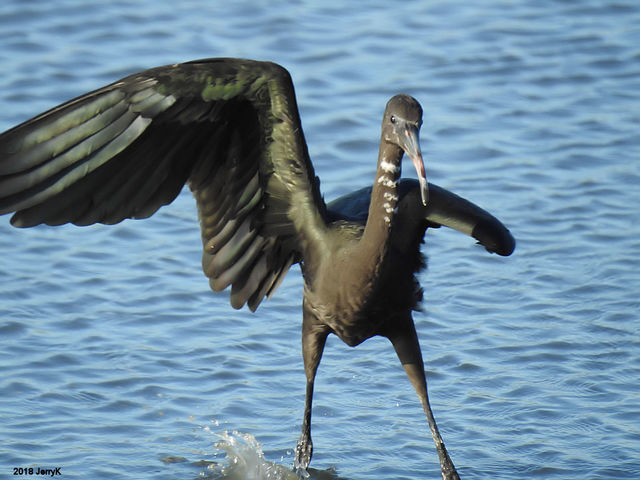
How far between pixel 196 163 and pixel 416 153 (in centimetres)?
118

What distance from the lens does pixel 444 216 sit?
6.62 meters

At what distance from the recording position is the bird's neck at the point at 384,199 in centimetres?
617

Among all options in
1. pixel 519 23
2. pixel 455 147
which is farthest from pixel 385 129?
pixel 519 23

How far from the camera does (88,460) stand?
6953 mm

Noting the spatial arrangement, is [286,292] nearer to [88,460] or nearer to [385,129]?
[88,460]

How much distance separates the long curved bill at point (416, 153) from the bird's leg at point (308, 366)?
3.68 ft

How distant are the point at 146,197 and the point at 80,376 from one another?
5.84 feet

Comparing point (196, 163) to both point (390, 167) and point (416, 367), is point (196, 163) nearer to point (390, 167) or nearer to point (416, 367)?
point (390, 167)

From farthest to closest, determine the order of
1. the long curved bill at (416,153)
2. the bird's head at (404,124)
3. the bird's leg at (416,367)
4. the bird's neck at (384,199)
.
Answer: the bird's leg at (416,367) < the bird's neck at (384,199) < the bird's head at (404,124) < the long curved bill at (416,153)

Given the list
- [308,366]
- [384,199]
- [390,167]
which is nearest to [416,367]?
[308,366]

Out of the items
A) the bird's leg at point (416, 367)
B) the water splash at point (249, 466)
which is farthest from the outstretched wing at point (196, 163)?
the water splash at point (249, 466)

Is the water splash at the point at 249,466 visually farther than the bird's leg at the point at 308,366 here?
Yes

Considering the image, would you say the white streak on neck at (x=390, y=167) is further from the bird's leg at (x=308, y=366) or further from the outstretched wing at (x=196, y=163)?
the bird's leg at (x=308, y=366)

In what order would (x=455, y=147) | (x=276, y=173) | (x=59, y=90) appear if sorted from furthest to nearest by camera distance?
(x=59, y=90), (x=455, y=147), (x=276, y=173)
